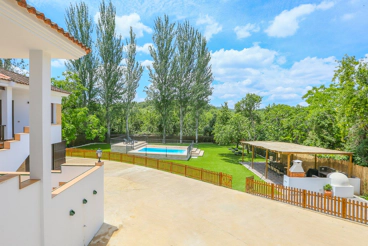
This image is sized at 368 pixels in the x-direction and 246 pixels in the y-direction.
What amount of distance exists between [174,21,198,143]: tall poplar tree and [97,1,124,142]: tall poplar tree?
352 inches

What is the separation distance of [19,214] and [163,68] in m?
28.8

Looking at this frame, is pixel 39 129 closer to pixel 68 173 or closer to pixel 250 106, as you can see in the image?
pixel 68 173

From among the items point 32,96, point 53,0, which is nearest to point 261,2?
point 53,0

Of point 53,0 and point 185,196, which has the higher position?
point 53,0

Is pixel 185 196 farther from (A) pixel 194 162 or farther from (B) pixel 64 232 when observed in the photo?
(A) pixel 194 162

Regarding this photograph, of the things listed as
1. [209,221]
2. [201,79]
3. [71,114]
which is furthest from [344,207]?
[201,79]

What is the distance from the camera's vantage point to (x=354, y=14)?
11828 millimetres

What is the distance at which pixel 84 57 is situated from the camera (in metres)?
27.8

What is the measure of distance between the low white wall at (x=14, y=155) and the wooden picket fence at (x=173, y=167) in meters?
8.35

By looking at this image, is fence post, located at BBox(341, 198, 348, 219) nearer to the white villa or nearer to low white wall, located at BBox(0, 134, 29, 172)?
the white villa

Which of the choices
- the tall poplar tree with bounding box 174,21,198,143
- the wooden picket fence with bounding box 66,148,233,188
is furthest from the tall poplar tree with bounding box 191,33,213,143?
the wooden picket fence with bounding box 66,148,233,188

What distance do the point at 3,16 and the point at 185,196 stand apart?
8753 millimetres

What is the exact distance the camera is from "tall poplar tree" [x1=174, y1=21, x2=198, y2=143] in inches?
1211

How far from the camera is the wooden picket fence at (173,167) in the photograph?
35.7 feet
